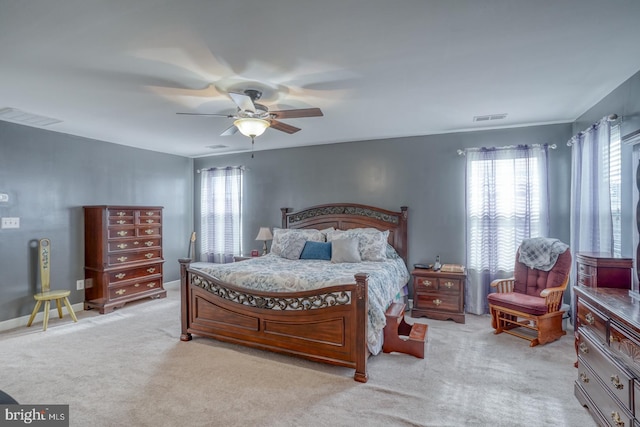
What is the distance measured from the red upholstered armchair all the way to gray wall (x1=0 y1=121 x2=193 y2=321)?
5715 mm

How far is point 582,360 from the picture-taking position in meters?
2.37

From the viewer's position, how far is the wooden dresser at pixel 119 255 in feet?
15.4

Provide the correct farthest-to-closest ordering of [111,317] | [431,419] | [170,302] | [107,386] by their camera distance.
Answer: [170,302] → [111,317] → [107,386] → [431,419]

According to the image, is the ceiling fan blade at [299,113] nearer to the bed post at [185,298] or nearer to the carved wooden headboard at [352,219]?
the bed post at [185,298]

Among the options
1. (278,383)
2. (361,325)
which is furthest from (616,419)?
(278,383)

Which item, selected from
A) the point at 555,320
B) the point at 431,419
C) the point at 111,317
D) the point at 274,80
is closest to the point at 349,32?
the point at 274,80

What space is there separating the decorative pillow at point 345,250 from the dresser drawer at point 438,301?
3.37ft

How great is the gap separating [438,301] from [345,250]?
1419 millimetres

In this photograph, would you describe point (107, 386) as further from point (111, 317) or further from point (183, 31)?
point (183, 31)

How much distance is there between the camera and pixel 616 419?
1.87 metres

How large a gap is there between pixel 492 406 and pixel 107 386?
9.94 ft

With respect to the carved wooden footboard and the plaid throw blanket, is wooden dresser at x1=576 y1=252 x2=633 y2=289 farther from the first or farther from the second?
the carved wooden footboard

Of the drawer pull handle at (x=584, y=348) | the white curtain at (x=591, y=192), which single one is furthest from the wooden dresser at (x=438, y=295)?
the drawer pull handle at (x=584, y=348)

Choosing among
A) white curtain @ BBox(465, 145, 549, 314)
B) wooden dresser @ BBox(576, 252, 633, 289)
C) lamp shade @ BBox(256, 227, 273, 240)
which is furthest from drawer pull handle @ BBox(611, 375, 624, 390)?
lamp shade @ BBox(256, 227, 273, 240)
